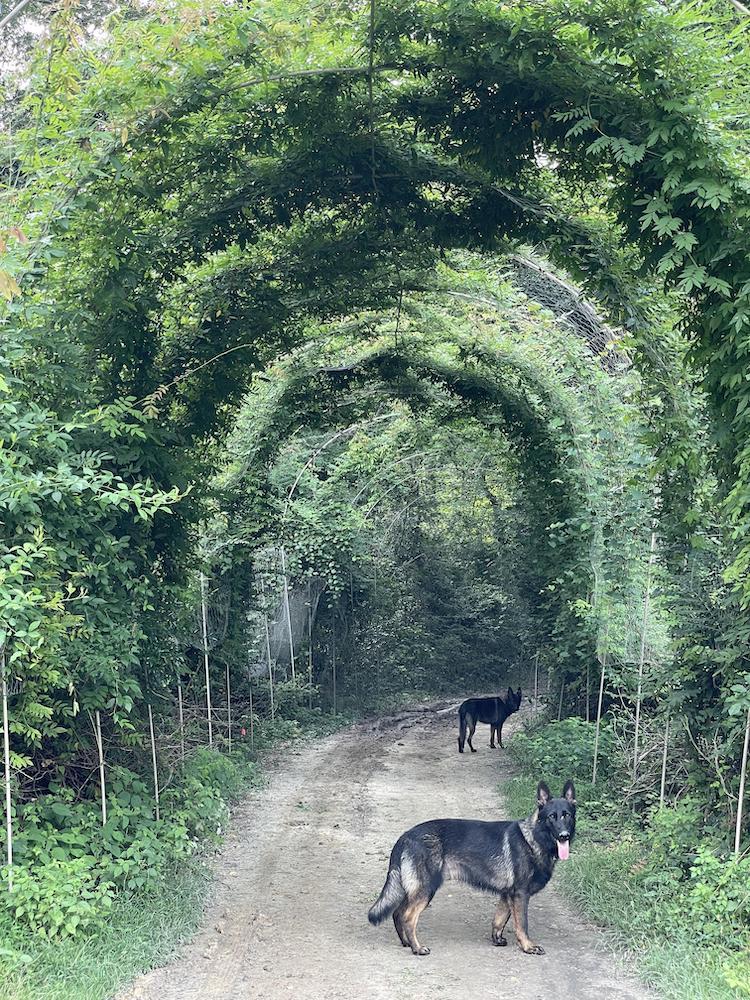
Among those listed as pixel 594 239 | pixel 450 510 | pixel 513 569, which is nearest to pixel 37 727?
pixel 594 239

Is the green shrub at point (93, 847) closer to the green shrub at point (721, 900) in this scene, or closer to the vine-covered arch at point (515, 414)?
the vine-covered arch at point (515, 414)

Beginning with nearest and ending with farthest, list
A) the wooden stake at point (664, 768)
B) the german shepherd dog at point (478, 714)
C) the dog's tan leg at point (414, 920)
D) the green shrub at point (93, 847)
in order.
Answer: the green shrub at point (93, 847), the dog's tan leg at point (414, 920), the wooden stake at point (664, 768), the german shepherd dog at point (478, 714)

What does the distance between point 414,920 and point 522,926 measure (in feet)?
2.23

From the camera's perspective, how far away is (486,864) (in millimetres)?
6102

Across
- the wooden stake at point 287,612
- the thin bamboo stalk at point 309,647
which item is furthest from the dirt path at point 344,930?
the thin bamboo stalk at point 309,647

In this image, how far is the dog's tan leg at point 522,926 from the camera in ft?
19.7

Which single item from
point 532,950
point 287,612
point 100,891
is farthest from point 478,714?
point 100,891

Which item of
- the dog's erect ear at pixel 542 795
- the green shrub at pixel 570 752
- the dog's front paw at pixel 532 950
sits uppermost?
the dog's erect ear at pixel 542 795

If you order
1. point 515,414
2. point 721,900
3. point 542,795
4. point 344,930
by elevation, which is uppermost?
point 515,414

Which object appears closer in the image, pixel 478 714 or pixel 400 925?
pixel 400 925

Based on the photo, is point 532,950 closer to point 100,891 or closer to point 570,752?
point 100,891

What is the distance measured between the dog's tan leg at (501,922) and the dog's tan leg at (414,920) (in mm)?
478

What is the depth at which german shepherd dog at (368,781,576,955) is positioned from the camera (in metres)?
5.98

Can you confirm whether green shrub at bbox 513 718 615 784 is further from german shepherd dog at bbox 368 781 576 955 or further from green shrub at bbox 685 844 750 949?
green shrub at bbox 685 844 750 949
